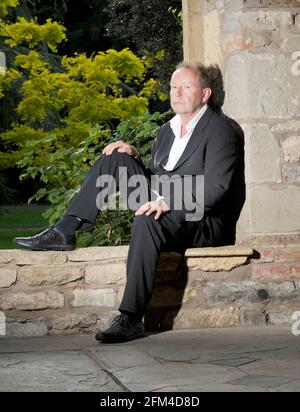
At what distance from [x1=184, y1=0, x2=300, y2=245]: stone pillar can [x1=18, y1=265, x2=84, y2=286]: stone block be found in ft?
3.04

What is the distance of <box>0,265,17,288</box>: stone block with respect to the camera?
445 cm

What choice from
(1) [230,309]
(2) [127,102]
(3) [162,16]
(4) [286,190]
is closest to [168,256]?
(1) [230,309]

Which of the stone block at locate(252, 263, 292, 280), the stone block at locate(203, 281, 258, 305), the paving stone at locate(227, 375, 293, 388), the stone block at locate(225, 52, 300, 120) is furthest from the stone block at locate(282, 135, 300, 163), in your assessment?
the paving stone at locate(227, 375, 293, 388)

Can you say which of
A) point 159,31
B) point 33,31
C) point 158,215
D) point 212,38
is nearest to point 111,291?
point 158,215

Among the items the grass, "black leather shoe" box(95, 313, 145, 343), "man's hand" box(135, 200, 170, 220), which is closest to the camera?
"black leather shoe" box(95, 313, 145, 343)

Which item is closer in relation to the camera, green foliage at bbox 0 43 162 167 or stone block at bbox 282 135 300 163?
stone block at bbox 282 135 300 163

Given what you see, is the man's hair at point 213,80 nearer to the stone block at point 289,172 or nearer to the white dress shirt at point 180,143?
the white dress shirt at point 180,143

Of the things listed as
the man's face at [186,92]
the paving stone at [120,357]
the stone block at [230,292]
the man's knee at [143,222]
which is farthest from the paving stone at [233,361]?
the man's face at [186,92]

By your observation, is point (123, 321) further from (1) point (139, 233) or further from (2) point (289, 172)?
(2) point (289, 172)

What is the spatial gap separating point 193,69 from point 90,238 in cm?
126

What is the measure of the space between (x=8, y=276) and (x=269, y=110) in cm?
153

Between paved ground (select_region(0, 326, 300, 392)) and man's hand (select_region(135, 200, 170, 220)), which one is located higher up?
man's hand (select_region(135, 200, 170, 220))

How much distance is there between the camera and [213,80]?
4855mm

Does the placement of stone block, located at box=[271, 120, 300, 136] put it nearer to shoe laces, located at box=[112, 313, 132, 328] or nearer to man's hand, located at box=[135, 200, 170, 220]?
man's hand, located at box=[135, 200, 170, 220]
